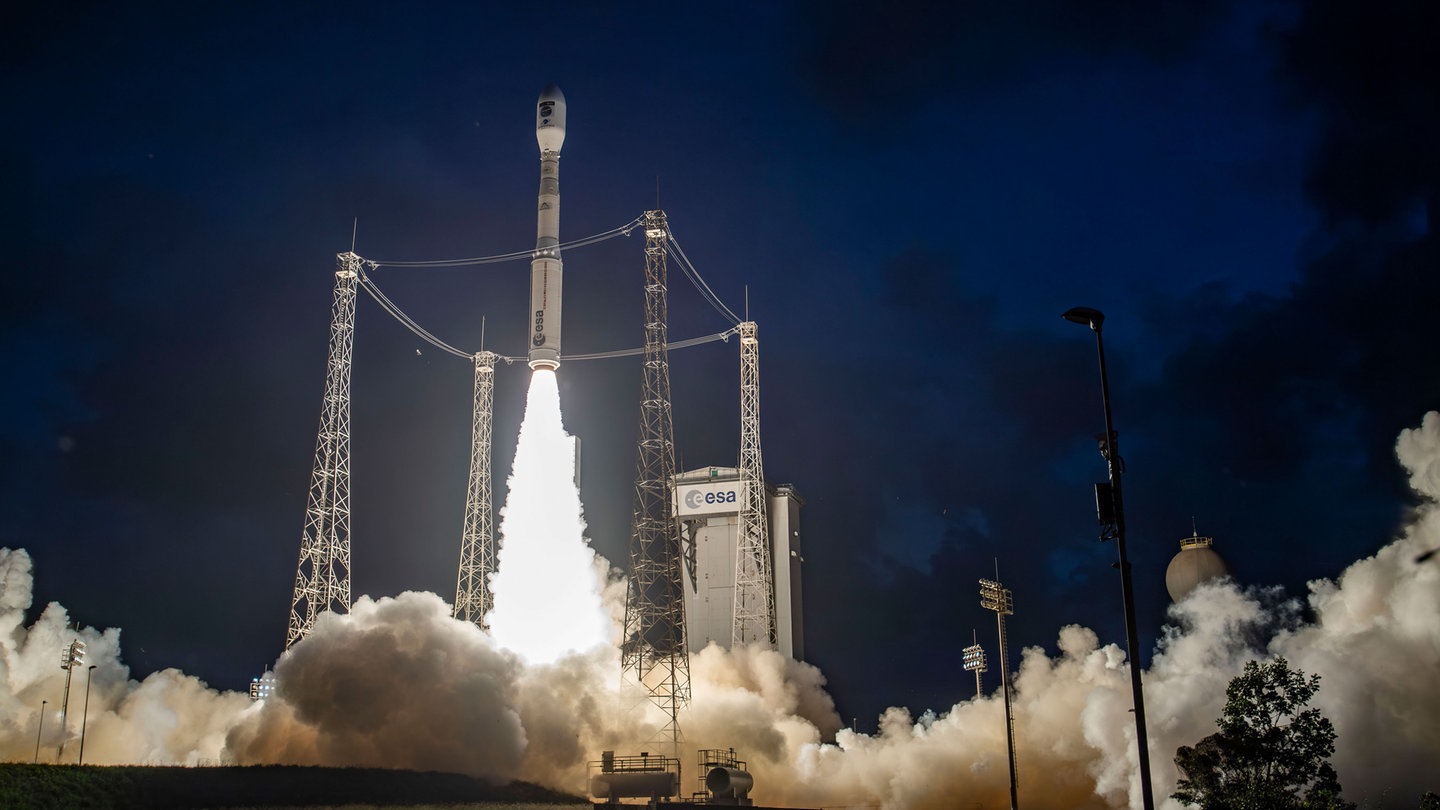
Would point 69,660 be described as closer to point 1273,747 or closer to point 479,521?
point 479,521

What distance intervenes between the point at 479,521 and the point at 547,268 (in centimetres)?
1715

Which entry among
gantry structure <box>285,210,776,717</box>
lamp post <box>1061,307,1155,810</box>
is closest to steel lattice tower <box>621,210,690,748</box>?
gantry structure <box>285,210,776,717</box>

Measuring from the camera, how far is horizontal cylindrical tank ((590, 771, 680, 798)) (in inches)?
2195

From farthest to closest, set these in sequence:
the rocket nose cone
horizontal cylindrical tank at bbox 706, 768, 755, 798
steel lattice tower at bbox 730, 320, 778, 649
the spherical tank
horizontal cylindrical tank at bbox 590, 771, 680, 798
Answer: steel lattice tower at bbox 730, 320, 778, 649 < the spherical tank < the rocket nose cone < horizontal cylindrical tank at bbox 706, 768, 755, 798 < horizontal cylindrical tank at bbox 590, 771, 680, 798

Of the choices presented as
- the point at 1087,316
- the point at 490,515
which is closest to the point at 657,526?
the point at 490,515

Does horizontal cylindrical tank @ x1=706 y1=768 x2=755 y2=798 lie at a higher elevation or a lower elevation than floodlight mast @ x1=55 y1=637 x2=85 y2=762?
lower

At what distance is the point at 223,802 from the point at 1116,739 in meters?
36.6

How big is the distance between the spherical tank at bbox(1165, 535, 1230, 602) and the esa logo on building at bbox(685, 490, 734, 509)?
2898cm

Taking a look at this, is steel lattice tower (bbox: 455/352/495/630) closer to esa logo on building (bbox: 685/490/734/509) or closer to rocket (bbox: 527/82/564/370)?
rocket (bbox: 527/82/564/370)

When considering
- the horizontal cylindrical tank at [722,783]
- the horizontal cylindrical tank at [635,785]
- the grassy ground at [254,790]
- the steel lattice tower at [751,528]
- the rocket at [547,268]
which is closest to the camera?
the grassy ground at [254,790]

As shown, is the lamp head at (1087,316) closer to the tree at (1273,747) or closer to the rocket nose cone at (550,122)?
the tree at (1273,747)

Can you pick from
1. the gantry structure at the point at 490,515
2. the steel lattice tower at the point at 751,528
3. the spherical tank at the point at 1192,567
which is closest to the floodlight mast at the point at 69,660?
the gantry structure at the point at 490,515

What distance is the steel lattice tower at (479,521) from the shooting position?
236 feet

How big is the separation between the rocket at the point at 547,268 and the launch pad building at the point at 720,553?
26.5 meters
